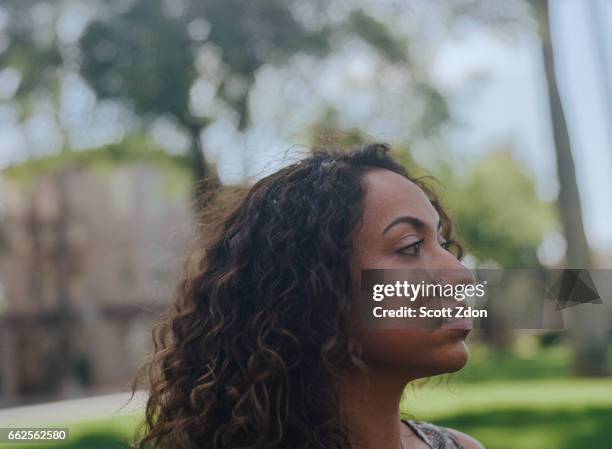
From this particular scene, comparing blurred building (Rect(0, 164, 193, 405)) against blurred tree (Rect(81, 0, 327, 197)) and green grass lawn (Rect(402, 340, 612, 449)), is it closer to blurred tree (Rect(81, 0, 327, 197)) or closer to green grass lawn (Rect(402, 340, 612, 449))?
blurred tree (Rect(81, 0, 327, 197))

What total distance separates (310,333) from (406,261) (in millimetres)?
132

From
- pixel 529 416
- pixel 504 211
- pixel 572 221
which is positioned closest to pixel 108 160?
pixel 572 221

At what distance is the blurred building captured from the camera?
52.3ft

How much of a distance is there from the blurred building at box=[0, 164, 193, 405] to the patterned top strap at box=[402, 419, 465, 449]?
14.8 m

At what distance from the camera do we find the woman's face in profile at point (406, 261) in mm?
971

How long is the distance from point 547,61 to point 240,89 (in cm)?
285

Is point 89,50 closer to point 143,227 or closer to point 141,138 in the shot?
point 141,138

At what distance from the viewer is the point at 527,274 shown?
3.66 ft

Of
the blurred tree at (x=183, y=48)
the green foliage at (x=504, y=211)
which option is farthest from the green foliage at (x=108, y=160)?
the green foliage at (x=504, y=211)

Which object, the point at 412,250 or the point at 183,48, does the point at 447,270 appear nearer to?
the point at 412,250

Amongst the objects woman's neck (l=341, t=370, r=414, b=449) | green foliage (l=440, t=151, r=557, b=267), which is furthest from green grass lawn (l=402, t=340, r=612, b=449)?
green foliage (l=440, t=151, r=557, b=267)

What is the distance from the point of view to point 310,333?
1.00 m

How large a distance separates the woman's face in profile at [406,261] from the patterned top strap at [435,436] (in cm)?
18

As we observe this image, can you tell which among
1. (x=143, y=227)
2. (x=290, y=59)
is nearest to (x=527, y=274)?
(x=290, y=59)
